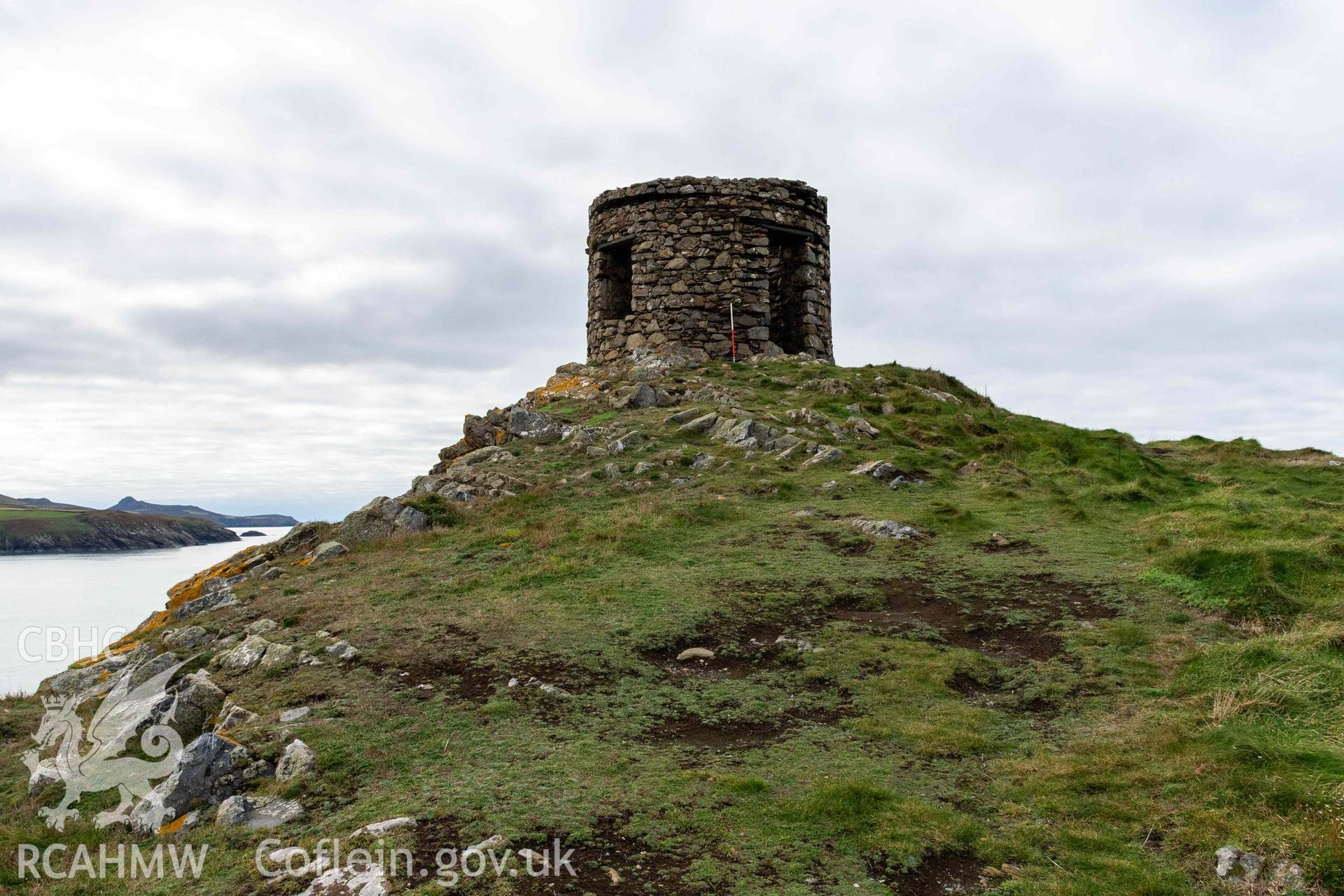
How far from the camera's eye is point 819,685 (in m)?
6.95

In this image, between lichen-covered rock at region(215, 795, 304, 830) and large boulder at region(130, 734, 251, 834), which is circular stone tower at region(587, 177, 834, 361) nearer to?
large boulder at region(130, 734, 251, 834)

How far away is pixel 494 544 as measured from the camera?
11.1 m

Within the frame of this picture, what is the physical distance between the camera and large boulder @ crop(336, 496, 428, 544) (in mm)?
11969

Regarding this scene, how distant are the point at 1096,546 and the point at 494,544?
25.2 feet

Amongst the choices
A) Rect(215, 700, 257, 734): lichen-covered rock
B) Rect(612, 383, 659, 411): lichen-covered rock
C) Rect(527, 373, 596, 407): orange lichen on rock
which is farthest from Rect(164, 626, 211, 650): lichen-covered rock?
Rect(527, 373, 596, 407): orange lichen on rock

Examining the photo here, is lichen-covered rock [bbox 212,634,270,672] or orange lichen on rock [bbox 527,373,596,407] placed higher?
orange lichen on rock [bbox 527,373,596,407]

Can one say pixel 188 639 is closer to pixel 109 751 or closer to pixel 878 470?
pixel 109 751

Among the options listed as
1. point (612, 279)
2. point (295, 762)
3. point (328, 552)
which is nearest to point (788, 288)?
point (612, 279)

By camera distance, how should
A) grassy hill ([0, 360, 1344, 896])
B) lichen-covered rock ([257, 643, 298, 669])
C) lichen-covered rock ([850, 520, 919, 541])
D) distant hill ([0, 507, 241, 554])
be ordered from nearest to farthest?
grassy hill ([0, 360, 1344, 896])
lichen-covered rock ([257, 643, 298, 669])
lichen-covered rock ([850, 520, 919, 541])
distant hill ([0, 507, 241, 554])

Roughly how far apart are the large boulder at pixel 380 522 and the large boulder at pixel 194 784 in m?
6.41

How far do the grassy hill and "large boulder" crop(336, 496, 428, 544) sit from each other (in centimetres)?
39

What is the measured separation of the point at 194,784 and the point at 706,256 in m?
16.5

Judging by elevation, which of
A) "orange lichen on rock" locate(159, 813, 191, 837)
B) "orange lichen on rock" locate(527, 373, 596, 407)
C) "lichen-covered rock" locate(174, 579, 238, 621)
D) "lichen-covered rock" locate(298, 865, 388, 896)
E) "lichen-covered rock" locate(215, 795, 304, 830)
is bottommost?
"orange lichen on rock" locate(159, 813, 191, 837)

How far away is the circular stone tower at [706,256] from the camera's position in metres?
19.9
